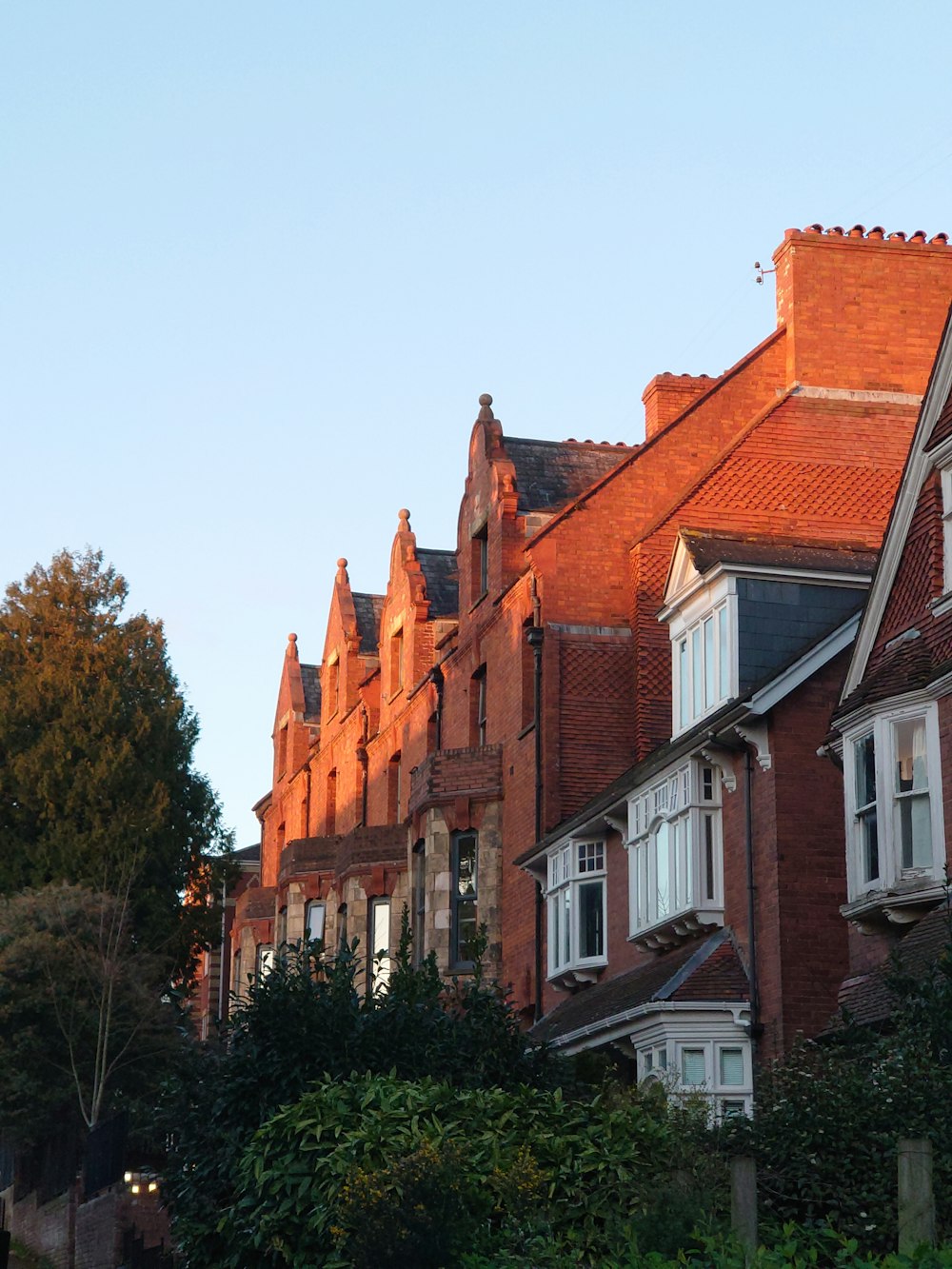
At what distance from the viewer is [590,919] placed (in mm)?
30469

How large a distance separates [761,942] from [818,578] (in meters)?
5.93

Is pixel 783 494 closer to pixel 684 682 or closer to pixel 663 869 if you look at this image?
pixel 684 682

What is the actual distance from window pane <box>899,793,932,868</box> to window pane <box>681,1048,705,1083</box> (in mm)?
4718

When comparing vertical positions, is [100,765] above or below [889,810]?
above

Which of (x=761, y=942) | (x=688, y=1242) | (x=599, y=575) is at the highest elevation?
(x=599, y=575)

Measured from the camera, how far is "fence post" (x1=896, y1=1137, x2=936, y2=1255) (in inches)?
466

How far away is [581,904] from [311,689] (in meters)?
28.7

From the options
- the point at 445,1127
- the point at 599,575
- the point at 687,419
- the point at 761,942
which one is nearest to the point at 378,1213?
the point at 445,1127

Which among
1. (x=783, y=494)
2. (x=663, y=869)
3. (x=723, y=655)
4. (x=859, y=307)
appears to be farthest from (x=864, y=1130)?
(x=859, y=307)

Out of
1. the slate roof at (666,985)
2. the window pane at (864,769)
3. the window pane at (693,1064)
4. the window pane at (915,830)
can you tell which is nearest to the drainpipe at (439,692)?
the slate roof at (666,985)

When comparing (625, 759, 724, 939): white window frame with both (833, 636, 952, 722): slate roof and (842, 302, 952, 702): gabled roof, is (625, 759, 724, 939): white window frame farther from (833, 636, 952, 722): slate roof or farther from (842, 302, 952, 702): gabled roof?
(833, 636, 952, 722): slate roof

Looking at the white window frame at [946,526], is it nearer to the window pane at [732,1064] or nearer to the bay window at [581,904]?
the window pane at [732,1064]

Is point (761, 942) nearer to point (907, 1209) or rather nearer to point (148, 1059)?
point (907, 1209)

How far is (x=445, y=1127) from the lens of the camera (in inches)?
655
